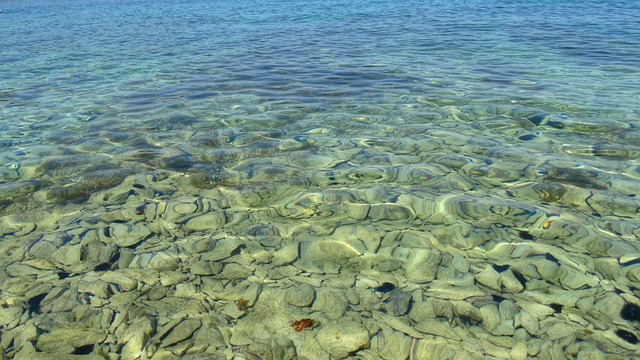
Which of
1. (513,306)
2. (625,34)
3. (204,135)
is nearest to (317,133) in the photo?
(204,135)

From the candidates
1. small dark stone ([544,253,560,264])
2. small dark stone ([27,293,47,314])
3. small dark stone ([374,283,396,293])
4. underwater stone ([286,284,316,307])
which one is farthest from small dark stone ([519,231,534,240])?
small dark stone ([27,293,47,314])

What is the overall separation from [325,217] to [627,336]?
2.70 m

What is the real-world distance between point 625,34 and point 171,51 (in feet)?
51.4

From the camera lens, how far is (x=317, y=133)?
23.0ft

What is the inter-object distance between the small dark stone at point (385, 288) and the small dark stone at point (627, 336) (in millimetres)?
1563

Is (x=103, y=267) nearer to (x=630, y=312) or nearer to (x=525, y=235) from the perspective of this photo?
(x=525, y=235)

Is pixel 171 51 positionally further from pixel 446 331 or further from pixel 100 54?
pixel 446 331

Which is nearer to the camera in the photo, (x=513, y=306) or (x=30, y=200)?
(x=513, y=306)

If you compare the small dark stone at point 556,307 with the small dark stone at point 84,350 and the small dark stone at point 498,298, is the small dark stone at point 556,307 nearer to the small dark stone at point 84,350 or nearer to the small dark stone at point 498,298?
the small dark stone at point 498,298

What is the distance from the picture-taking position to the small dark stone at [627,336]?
2951 mm

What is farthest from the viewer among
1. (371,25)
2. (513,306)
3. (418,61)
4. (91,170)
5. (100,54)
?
(371,25)

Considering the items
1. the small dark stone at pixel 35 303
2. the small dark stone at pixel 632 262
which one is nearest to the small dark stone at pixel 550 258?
the small dark stone at pixel 632 262

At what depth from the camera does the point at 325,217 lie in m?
4.66

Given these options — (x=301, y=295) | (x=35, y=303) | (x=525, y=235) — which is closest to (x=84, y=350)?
(x=35, y=303)
